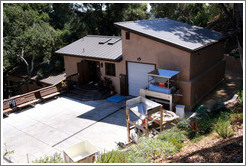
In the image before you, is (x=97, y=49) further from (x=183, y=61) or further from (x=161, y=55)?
(x=183, y=61)

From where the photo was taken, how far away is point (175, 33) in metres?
14.6

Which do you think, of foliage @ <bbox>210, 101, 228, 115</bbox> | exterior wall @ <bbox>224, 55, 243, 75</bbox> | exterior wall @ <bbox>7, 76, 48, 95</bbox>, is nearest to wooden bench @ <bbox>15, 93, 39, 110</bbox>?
exterior wall @ <bbox>7, 76, 48, 95</bbox>

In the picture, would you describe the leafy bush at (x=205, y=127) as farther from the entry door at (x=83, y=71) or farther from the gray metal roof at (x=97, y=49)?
the entry door at (x=83, y=71)

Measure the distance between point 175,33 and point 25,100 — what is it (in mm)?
10209

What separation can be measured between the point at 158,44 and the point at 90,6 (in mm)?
15173

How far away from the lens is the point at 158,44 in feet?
44.8

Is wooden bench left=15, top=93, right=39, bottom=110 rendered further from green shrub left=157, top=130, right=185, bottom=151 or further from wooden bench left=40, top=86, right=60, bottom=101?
green shrub left=157, top=130, right=185, bottom=151

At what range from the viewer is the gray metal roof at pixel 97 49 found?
15.9 m

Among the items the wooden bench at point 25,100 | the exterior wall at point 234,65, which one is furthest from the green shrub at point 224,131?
the exterior wall at point 234,65

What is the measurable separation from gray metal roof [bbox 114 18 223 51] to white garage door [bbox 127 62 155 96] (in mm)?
2042

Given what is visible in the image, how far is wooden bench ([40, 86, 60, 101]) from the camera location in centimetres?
1568

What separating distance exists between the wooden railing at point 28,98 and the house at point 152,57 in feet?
7.65

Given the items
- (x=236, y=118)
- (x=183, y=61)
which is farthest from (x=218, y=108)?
(x=183, y=61)

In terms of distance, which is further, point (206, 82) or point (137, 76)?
point (137, 76)
